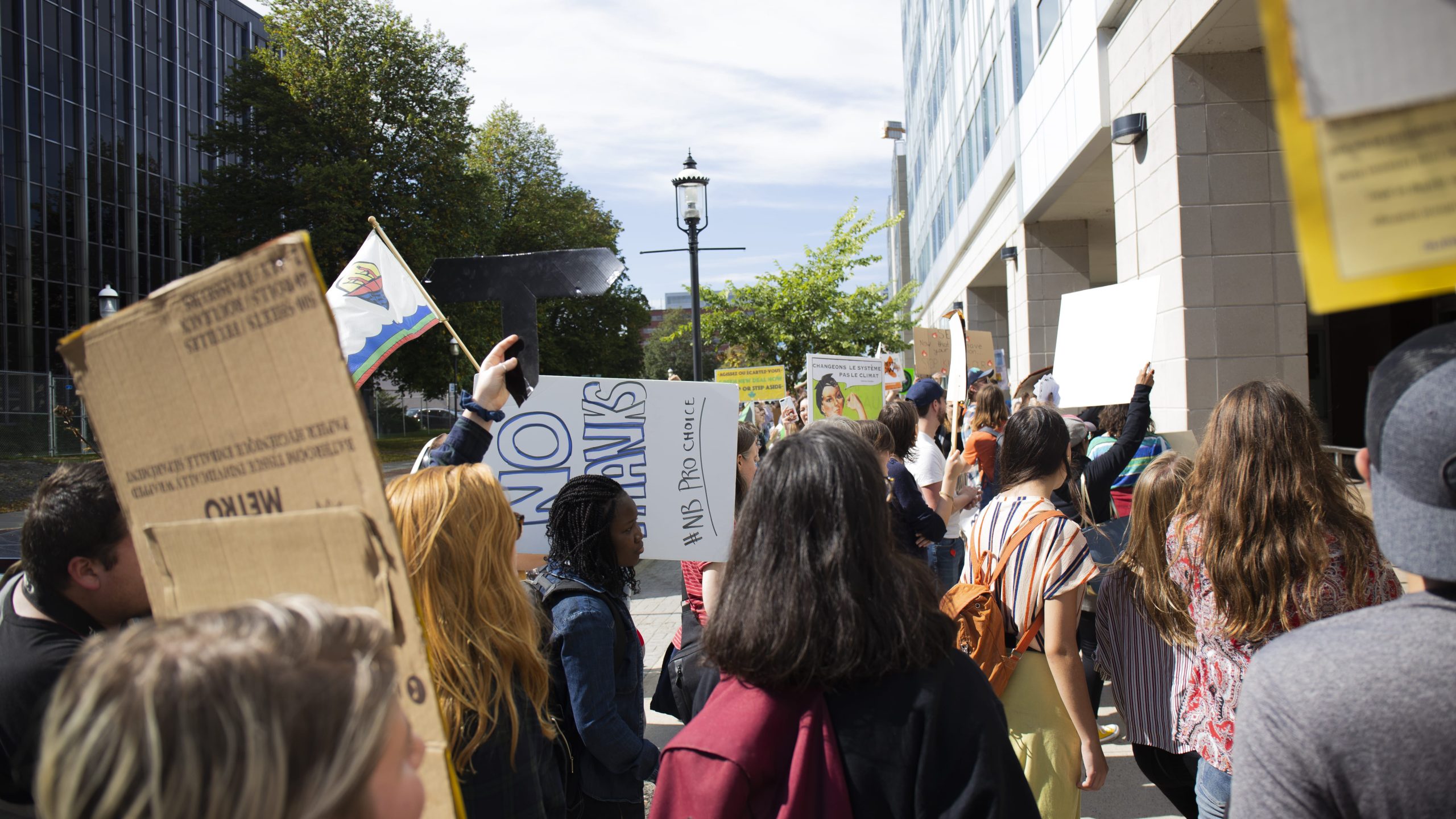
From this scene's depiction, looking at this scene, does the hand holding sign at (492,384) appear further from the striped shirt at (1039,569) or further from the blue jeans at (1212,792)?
the blue jeans at (1212,792)

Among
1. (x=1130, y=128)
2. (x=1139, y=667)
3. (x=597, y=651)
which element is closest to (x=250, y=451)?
(x=597, y=651)

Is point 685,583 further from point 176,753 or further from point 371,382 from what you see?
point 371,382

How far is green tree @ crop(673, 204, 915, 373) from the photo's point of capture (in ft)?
66.9

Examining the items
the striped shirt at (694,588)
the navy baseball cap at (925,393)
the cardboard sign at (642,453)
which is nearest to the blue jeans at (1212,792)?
the striped shirt at (694,588)

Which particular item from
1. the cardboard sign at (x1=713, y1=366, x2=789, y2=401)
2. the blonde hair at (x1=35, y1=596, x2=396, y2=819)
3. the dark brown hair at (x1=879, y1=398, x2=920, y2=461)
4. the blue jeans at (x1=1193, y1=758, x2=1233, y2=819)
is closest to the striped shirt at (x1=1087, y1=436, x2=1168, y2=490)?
the dark brown hair at (x1=879, y1=398, x2=920, y2=461)

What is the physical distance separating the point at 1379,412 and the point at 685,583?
3.23 meters

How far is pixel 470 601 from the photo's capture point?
2232 millimetres

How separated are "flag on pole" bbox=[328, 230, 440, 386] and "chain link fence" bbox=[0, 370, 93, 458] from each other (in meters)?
26.2

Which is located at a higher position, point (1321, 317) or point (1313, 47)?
point (1321, 317)

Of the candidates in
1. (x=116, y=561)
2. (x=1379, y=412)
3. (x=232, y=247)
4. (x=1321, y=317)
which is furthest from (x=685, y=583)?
(x=232, y=247)

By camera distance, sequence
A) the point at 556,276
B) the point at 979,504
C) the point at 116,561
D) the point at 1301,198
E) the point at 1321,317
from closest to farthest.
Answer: the point at 1301,198 → the point at 116,561 → the point at 556,276 → the point at 979,504 → the point at 1321,317

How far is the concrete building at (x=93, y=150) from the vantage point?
3403 centimetres

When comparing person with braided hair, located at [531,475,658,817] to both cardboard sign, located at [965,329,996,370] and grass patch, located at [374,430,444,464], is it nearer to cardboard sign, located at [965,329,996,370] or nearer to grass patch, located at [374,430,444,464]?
cardboard sign, located at [965,329,996,370]

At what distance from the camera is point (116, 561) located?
2295 mm
